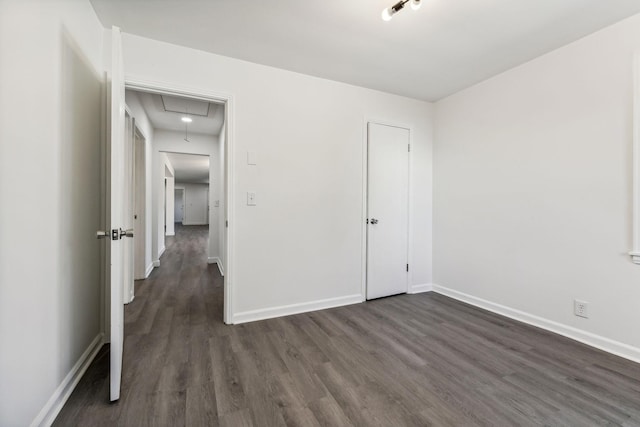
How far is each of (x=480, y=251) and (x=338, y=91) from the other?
2.40 metres

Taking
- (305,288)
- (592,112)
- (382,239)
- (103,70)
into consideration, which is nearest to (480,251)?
(382,239)

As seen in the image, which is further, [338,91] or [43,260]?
[338,91]

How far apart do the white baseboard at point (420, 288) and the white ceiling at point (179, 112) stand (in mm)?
3426

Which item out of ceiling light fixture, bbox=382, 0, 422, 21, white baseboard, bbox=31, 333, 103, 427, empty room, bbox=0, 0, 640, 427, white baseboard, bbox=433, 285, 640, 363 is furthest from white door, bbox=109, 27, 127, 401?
white baseboard, bbox=433, 285, 640, 363

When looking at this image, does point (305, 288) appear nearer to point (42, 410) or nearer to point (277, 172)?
point (277, 172)

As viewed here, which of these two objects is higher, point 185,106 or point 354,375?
point 185,106

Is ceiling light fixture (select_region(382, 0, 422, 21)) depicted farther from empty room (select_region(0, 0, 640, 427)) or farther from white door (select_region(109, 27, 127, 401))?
white door (select_region(109, 27, 127, 401))

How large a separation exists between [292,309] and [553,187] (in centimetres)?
270

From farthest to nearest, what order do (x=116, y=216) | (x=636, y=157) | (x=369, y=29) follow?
(x=369, y=29) < (x=636, y=157) < (x=116, y=216)

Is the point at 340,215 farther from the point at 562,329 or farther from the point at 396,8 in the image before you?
the point at 562,329

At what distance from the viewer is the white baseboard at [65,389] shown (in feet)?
4.26

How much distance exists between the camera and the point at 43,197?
52.0 inches

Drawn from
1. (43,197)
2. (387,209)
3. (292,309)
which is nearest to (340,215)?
(387,209)

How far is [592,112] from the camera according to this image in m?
2.20
